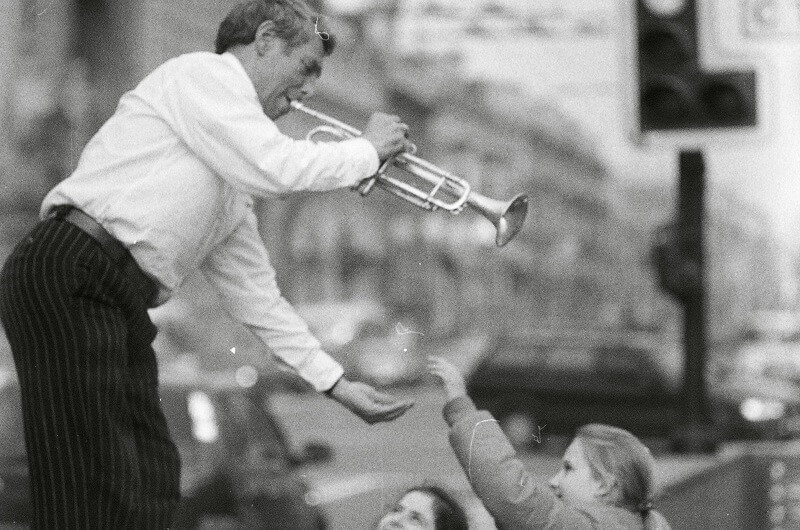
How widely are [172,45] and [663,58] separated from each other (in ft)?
6.55

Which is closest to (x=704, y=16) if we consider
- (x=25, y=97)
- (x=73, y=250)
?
(x=73, y=250)

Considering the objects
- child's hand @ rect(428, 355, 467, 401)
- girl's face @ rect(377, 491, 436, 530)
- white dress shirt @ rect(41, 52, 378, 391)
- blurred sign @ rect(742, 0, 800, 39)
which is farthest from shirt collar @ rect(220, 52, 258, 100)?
blurred sign @ rect(742, 0, 800, 39)

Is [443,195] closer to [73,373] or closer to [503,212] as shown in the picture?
[503,212]

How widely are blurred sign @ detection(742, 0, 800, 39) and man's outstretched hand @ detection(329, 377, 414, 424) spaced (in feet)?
4.89

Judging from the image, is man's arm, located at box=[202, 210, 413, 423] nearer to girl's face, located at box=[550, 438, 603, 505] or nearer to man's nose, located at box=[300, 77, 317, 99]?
man's nose, located at box=[300, 77, 317, 99]

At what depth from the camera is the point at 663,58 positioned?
17.9 ft

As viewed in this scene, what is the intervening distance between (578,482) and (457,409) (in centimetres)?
23

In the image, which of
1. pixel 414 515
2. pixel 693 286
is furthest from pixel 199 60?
pixel 693 286

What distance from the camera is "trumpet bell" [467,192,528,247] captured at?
2.85 meters

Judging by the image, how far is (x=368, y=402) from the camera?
288 cm

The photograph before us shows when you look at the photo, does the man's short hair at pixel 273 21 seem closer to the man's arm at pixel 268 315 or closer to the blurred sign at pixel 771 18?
the man's arm at pixel 268 315

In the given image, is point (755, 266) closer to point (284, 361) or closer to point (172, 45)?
point (172, 45)

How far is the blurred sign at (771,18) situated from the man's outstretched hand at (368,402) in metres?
1.49

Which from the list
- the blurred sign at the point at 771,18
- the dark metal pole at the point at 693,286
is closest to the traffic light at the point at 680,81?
the blurred sign at the point at 771,18
